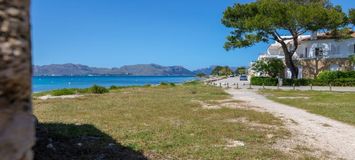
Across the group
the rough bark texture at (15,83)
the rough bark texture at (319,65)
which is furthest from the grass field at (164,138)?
the rough bark texture at (319,65)

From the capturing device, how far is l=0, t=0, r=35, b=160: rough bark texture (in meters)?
1.83

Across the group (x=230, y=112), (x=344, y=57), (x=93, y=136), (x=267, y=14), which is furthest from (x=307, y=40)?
(x=93, y=136)

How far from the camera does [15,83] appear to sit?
1.90 meters

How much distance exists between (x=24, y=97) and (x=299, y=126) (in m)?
16.3

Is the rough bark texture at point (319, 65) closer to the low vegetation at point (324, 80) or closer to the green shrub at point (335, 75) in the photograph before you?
the green shrub at point (335, 75)

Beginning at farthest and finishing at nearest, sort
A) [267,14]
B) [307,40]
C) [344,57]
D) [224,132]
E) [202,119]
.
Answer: [307,40]
[344,57]
[267,14]
[202,119]
[224,132]

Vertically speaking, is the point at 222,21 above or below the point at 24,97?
above

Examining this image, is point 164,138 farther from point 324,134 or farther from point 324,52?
point 324,52

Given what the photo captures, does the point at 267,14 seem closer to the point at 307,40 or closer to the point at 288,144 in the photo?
the point at 307,40

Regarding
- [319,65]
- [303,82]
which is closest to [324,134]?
[303,82]

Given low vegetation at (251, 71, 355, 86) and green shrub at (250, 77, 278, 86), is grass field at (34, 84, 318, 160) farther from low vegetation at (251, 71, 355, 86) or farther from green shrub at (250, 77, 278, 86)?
green shrub at (250, 77, 278, 86)

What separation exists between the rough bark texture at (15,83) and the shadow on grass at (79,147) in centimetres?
749

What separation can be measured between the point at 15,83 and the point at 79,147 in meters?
9.20

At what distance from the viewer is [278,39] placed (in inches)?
2586
